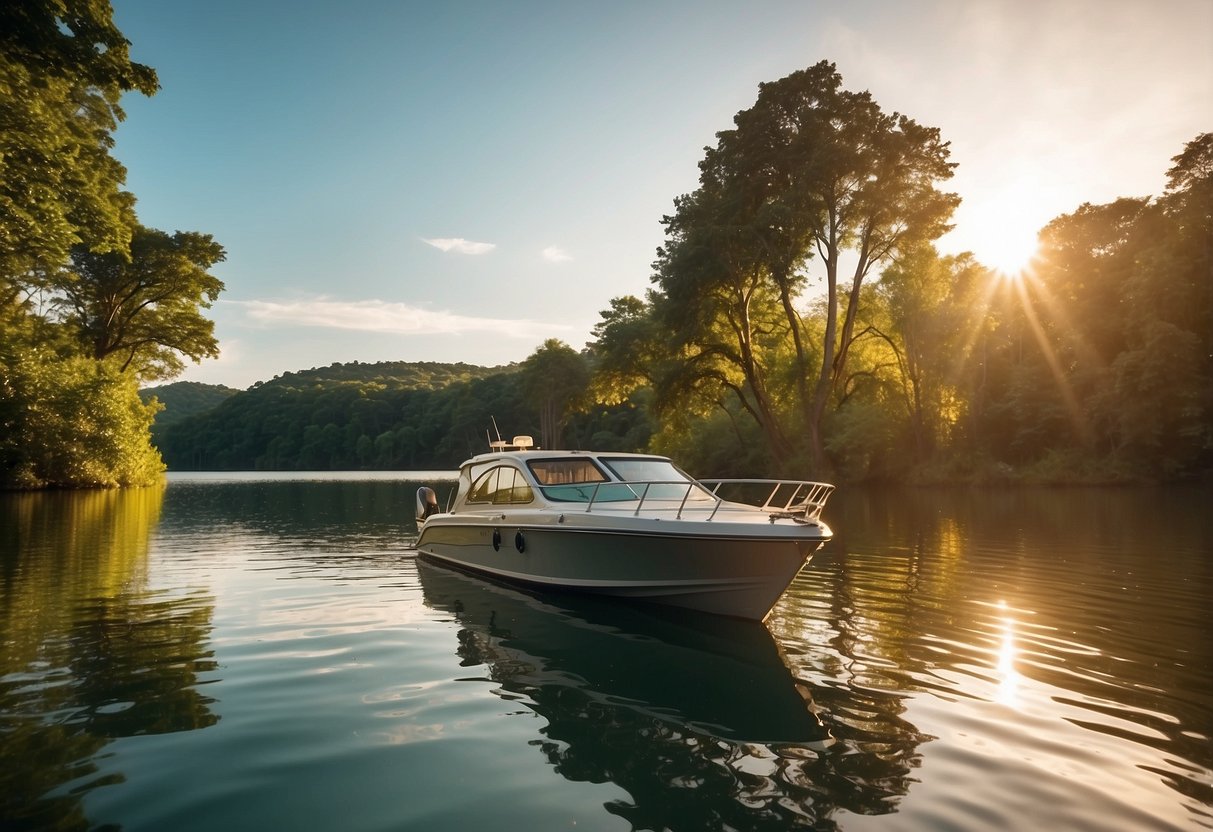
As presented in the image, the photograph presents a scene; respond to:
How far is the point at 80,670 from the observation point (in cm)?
685

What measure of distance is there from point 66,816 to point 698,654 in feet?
17.7

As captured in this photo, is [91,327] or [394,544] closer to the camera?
[394,544]

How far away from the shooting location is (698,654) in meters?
7.70

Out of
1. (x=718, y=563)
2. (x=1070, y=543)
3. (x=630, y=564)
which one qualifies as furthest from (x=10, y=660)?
(x=1070, y=543)

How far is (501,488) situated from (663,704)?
696 cm

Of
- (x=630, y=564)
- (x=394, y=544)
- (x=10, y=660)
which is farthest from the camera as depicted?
(x=394, y=544)

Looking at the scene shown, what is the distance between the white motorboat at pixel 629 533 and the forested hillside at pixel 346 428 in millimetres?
104651

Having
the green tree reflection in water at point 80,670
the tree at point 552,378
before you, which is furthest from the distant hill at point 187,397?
the green tree reflection in water at point 80,670

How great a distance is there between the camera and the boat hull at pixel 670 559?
850cm

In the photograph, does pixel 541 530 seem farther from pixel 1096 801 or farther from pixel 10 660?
pixel 1096 801

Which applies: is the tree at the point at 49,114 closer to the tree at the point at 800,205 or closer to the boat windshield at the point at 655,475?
the boat windshield at the point at 655,475

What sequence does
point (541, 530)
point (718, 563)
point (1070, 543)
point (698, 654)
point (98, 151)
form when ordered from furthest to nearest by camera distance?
point (98, 151) → point (1070, 543) → point (541, 530) → point (718, 563) → point (698, 654)

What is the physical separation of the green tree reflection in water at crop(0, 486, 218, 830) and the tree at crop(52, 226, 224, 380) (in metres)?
29.2

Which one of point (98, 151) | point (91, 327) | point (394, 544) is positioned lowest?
point (394, 544)
